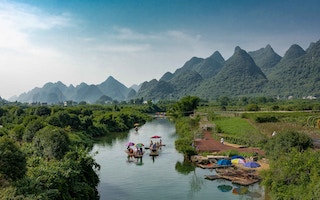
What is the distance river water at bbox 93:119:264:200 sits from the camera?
19641mm

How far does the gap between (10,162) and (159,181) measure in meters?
12.3

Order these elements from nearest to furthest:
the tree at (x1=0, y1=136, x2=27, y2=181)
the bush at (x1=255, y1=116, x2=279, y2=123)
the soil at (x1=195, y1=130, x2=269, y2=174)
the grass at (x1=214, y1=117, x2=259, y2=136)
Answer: the tree at (x1=0, y1=136, x2=27, y2=181) < the soil at (x1=195, y1=130, x2=269, y2=174) < the grass at (x1=214, y1=117, x2=259, y2=136) < the bush at (x1=255, y1=116, x2=279, y2=123)

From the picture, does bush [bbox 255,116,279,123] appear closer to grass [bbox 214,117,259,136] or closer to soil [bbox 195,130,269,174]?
grass [bbox 214,117,259,136]

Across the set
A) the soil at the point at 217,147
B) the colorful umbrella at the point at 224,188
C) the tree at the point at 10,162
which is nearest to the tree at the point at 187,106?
the soil at the point at 217,147

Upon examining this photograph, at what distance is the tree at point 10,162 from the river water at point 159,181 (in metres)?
7.41

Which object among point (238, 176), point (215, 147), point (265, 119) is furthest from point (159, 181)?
point (265, 119)

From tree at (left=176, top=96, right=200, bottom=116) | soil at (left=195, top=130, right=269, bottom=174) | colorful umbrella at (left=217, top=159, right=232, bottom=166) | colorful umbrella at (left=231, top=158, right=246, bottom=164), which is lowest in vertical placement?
colorful umbrella at (left=217, top=159, right=232, bottom=166)

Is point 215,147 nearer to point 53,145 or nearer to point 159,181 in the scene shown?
point 159,181

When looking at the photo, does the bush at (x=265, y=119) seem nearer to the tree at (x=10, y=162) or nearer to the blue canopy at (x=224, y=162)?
the blue canopy at (x=224, y=162)

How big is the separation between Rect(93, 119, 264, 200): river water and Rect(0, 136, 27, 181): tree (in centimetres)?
741

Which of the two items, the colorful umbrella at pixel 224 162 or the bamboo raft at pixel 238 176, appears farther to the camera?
the colorful umbrella at pixel 224 162

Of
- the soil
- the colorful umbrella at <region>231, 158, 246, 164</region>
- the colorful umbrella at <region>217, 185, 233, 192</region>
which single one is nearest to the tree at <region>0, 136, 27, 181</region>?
the colorful umbrella at <region>217, 185, 233, 192</region>

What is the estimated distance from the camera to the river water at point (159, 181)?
19.6 m

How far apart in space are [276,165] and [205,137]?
2294 centimetres
